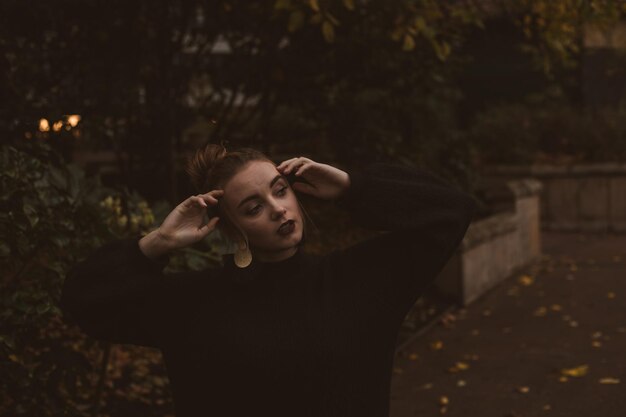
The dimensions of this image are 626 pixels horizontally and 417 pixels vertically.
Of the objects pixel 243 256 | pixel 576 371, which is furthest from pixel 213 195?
Answer: pixel 576 371

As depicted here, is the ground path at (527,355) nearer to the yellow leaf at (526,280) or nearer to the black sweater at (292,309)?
the yellow leaf at (526,280)

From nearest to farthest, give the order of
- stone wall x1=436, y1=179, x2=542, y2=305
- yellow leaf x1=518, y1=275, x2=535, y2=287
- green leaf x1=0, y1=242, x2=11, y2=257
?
green leaf x1=0, y1=242, x2=11, y2=257
stone wall x1=436, y1=179, x2=542, y2=305
yellow leaf x1=518, y1=275, x2=535, y2=287

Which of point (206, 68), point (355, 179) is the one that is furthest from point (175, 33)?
point (355, 179)

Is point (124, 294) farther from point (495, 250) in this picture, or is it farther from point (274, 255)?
point (495, 250)

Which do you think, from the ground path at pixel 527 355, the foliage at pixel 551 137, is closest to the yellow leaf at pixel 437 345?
the ground path at pixel 527 355

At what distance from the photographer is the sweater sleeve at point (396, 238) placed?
2779 millimetres

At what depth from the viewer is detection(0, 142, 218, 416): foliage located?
4055 mm

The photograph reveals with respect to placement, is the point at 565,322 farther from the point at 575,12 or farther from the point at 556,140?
the point at 556,140

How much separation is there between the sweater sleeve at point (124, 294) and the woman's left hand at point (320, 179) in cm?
41

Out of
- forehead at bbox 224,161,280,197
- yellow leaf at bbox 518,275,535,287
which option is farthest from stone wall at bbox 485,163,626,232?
forehead at bbox 224,161,280,197

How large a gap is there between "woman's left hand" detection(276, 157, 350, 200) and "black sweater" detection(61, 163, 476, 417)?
33 millimetres

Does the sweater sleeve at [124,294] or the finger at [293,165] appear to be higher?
the finger at [293,165]

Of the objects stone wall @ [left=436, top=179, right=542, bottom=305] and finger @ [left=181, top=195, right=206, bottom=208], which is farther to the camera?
stone wall @ [left=436, top=179, right=542, bottom=305]

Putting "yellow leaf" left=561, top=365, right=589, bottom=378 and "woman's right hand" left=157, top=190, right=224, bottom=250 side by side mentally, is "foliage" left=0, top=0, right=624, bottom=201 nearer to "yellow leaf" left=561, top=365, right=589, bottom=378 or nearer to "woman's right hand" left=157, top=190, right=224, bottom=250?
"yellow leaf" left=561, top=365, right=589, bottom=378
